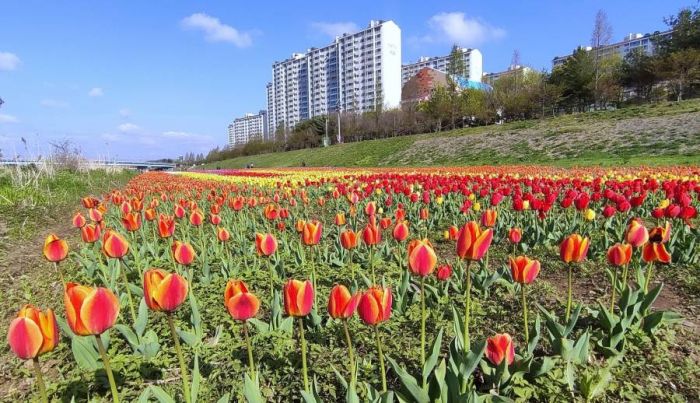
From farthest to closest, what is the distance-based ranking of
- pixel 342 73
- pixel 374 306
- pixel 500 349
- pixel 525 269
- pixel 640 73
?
pixel 342 73 → pixel 640 73 → pixel 525 269 → pixel 500 349 → pixel 374 306

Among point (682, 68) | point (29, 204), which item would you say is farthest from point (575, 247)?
point (682, 68)

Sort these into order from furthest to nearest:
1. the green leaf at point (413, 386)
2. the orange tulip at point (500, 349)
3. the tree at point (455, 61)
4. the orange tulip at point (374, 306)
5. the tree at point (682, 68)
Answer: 1. the tree at point (455, 61)
2. the tree at point (682, 68)
3. the orange tulip at point (500, 349)
4. the green leaf at point (413, 386)
5. the orange tulip at point (374, 306)

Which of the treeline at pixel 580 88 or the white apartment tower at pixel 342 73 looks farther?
the white apartment tower at pixel 342 73

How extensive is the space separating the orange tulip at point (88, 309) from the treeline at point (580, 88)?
48084 millimetres

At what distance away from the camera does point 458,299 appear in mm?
3523

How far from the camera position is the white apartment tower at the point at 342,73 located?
12275cm

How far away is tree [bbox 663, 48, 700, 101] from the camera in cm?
3831

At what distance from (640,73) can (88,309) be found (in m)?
56.1

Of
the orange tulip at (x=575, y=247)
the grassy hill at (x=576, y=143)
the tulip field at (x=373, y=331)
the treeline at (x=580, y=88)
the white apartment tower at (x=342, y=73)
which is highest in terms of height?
the white apartment tower at (x=342, y=73)

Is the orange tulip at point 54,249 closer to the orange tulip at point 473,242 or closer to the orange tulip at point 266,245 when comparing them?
the orange tulip at point 266,245

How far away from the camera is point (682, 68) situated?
1543 inches

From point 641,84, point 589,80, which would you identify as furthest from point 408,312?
point 641,84

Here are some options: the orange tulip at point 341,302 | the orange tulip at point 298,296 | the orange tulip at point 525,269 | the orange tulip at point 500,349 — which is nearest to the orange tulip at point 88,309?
the orange tulip at point 298,296

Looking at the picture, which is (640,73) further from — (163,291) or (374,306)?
(163,291)
